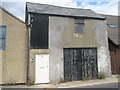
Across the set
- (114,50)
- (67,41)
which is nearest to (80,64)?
(67,41)

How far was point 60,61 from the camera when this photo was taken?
11789mm

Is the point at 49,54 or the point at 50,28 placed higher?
the point at 50,28

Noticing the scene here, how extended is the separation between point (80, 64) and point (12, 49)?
5.55m

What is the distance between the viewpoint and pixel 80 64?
12.3 meters

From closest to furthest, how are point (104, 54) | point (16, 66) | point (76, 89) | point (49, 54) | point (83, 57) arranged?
point (76, 89), point (16, 66), point (49, 54), point (83, 57), point (104, 54)

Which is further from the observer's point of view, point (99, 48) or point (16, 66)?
point (99, 48)

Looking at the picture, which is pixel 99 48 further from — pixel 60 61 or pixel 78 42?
pixel 60 61

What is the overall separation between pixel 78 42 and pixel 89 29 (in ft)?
5.41

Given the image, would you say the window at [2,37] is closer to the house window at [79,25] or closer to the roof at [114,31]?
the house window at [79,25]

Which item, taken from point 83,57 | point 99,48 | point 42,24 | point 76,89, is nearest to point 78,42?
point 83,57

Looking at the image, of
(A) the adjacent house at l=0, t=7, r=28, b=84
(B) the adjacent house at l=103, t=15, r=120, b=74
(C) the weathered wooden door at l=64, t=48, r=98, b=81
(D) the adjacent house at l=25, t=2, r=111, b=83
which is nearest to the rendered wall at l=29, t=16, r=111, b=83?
(D) the adjacent house at l=25, t=2, r=111, b=83

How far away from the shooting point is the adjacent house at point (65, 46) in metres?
11.3

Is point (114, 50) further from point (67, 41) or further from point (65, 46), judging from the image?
point (65, 46)

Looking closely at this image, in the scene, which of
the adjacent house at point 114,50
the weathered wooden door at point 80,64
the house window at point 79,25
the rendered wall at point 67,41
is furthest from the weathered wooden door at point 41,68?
the adjacent house at point 114,50
